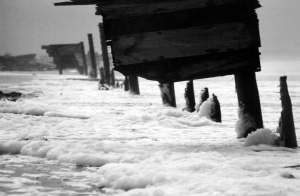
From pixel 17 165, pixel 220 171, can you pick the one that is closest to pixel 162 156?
pixel 220 171

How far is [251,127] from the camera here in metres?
6.14

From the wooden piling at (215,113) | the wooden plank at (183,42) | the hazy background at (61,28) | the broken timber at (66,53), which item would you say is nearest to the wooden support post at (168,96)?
the wooden piling at (215,113)

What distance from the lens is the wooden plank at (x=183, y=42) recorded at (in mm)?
5758

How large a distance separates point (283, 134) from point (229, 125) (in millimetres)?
2689

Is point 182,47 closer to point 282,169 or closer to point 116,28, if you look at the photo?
point 116,28

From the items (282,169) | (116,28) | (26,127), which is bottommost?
(282,169)

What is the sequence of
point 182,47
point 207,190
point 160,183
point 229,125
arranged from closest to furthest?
point 207,190 < point 160,183 < point 182,47 < point 229,125

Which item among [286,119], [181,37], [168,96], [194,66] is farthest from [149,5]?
[168,96]

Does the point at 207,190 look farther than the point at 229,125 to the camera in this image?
No

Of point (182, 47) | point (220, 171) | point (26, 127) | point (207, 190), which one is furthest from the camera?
point (26, 127)

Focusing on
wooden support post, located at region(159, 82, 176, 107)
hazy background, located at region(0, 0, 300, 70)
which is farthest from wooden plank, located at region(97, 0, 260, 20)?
hazy background, located at region(0, 0, 300, 70)

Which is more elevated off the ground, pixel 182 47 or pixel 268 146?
pixel 182 47

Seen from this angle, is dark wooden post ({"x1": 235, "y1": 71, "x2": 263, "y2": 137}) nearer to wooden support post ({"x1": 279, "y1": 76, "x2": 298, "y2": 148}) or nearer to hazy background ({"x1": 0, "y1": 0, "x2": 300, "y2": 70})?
wooden support post ({"x1": 279, "y1": 76, "x2": 298, "y2": 148})

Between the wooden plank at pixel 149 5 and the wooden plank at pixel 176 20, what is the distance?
61mm
